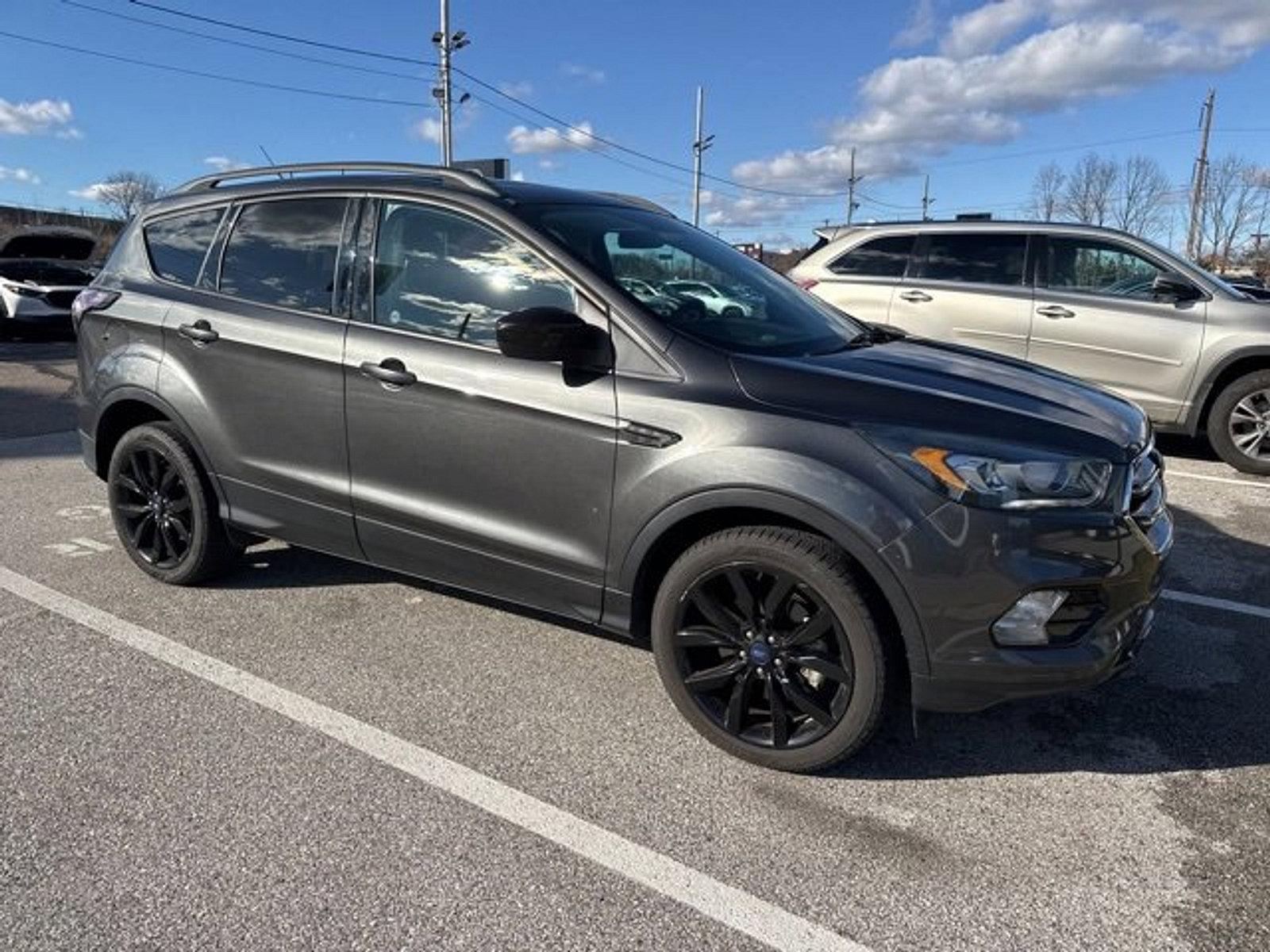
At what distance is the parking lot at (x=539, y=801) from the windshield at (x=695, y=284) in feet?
4.42

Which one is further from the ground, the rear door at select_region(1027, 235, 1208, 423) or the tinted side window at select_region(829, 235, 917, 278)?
the tinted side window at select_region(829, 235, 917, 278)

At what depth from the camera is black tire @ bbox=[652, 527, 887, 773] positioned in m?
2.75

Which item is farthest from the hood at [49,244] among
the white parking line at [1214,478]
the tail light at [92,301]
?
the white parking line at [1214,478]

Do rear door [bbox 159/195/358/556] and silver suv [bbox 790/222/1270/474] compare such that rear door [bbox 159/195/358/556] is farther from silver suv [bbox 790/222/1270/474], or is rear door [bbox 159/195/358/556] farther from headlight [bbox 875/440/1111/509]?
silver suv [bbox 790/222/1270/474]

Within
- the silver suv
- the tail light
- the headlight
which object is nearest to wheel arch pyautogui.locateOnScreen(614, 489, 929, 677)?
the headlight

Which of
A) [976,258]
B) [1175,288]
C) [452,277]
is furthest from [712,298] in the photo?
[1175,288]

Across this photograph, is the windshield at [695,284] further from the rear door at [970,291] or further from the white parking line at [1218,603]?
the rear door at [970,291]

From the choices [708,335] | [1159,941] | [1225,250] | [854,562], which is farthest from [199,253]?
[1225,250]

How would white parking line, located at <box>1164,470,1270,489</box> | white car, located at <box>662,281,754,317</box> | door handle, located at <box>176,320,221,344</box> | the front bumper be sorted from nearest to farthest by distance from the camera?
the front bumper → white car, located at <box>662,281,754,317</box> → door handle, located at <box>176,320,221,344</box> → white parking line, located at <box>1164,470,1270,489</box>

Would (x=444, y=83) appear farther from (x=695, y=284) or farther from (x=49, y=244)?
(x=695, y=284)

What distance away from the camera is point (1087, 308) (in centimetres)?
741

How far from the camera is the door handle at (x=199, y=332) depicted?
3955 millimetres

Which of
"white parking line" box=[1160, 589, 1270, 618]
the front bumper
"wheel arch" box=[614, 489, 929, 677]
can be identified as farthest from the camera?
"white parking line" box=[1160, 589, 1270, 618]

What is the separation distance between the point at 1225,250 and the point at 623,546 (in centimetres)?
5347
